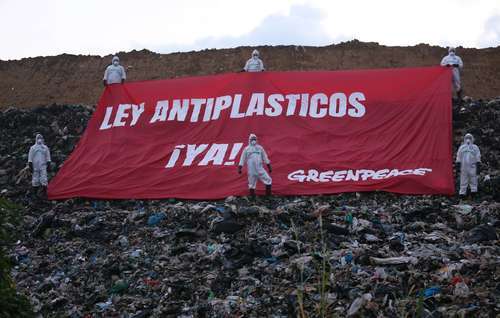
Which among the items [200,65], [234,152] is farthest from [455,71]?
[200,65]

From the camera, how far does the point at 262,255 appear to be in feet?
45.9

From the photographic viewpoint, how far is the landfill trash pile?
471 inches

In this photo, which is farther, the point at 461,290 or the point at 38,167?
the point at 38,167

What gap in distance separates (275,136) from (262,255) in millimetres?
4946

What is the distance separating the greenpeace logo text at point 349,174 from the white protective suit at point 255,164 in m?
0.67

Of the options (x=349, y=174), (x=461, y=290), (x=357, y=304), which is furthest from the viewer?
(x=349, y=174)

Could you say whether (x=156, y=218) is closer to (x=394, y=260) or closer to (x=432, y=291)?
(x=394, y=260)

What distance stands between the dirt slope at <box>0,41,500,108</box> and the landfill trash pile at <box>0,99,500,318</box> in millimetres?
10998

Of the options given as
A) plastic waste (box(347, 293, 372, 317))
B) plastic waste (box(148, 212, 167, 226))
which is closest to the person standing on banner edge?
plastic waste (box(148, 212, 167, 226))

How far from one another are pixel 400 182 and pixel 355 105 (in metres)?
2.62

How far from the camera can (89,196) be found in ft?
59.3

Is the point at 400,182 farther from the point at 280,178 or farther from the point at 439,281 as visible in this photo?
the point at 439,281

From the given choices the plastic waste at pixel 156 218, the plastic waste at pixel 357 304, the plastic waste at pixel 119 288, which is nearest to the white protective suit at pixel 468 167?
the plastic waste at pixel 156 218

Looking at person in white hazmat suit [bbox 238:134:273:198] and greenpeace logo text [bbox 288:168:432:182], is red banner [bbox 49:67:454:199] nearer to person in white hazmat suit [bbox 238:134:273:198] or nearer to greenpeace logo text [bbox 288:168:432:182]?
greenpeace logo text [bbox 288:168:432:182]
